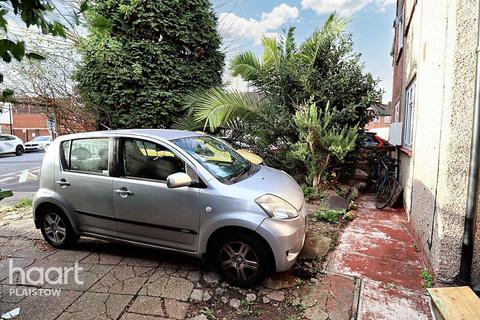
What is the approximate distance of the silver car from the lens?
286 centimetres

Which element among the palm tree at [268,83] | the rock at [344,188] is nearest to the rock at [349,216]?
the rock at [344,188]

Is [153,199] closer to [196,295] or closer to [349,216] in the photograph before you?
[196,295]

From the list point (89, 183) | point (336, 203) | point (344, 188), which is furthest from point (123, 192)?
point (344, 188)

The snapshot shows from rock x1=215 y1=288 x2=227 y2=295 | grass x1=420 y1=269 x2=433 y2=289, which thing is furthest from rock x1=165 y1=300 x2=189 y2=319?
grass x1=420 y1=269 x2=433 y2=289

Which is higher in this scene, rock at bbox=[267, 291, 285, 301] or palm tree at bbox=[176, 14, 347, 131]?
palm tree at bbox=[176, 14, 347, 131]

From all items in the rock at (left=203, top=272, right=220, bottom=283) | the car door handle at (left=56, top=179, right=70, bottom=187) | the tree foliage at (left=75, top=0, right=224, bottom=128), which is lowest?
the rock at (left=203, top=272, right=220, bottom=283)

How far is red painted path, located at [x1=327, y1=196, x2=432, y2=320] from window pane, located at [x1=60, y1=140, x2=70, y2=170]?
3527 millimetres

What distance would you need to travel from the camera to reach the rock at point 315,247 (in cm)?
358

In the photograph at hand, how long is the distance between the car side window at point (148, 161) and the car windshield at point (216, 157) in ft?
0.63

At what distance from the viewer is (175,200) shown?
309cm

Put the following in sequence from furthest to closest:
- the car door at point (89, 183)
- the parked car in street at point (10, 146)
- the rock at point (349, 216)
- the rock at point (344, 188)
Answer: the parked car in street at point (10, 146) → the rock at point (344, 188) → the rock at point (349, 216) → the car door at point (89, 183)

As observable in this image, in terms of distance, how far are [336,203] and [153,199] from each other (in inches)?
147

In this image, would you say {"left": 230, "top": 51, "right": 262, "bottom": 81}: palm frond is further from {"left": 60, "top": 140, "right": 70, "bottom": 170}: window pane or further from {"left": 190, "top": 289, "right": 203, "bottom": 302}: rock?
{"left": 190, "top": 289, "right": 203, "bottom": 302}: rock

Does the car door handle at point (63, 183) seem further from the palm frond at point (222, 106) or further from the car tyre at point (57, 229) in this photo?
the palm frond at point (222, 106)
